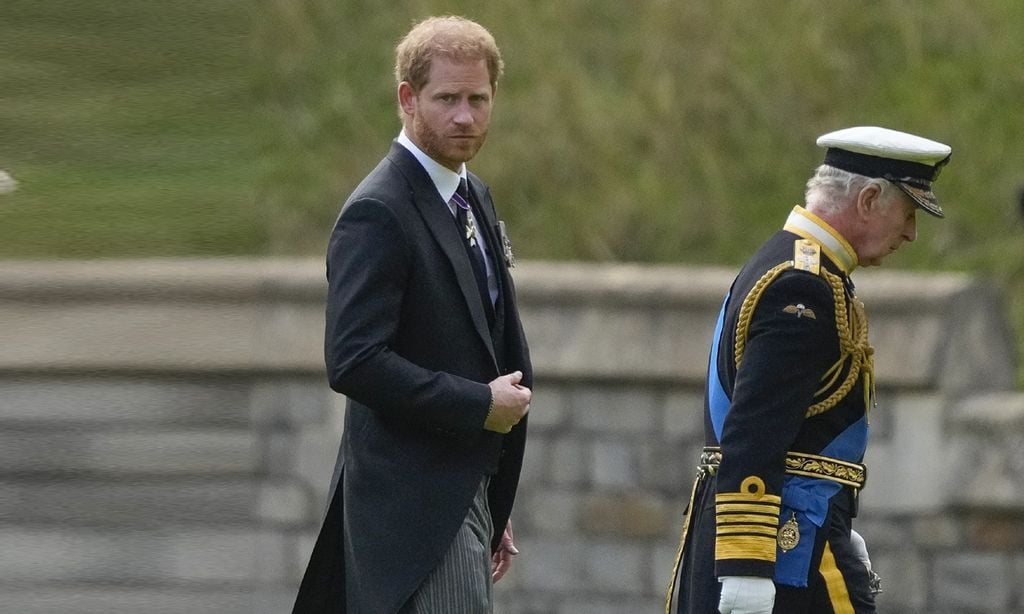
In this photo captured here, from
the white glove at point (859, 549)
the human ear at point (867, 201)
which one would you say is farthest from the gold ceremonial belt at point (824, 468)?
the human ear at point (867, 201)

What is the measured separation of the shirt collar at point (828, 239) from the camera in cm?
410

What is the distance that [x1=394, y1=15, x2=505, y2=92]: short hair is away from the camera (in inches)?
161

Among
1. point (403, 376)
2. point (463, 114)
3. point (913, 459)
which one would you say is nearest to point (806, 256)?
point (463, 114)

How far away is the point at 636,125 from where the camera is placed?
32.9ft

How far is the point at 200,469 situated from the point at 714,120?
410 cm

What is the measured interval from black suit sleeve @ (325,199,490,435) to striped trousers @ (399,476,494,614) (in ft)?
0.88

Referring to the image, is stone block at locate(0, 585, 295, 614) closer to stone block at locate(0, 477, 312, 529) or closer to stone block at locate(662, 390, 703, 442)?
stone block at locate(0, 477, 312, 529)

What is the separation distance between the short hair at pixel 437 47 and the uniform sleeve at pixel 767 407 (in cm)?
83

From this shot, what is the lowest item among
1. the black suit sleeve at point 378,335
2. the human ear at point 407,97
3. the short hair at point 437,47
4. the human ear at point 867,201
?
the black suit sleeve at point 378,335

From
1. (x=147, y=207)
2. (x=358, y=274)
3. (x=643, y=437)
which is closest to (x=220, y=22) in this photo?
(x=147, y=207)

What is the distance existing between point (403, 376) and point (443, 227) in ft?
1.22

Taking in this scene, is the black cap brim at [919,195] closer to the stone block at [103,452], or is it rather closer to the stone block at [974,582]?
the stone block at [974,582]

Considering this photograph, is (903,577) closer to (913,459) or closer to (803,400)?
(913,459)

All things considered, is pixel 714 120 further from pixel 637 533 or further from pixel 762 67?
pixel 637 533
